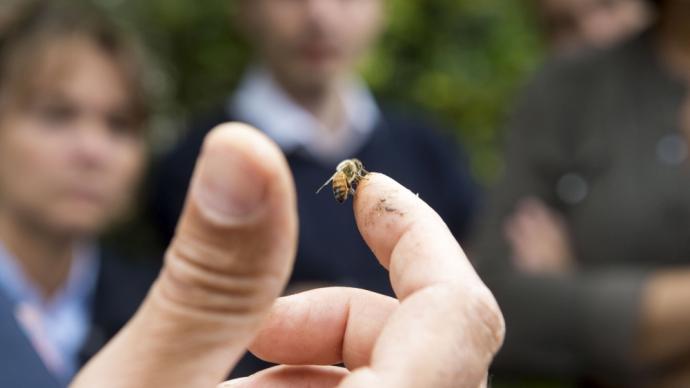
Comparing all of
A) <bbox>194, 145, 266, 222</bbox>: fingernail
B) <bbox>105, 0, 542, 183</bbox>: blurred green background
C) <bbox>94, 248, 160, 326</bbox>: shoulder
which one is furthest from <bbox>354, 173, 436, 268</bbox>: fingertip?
<bbox>105, 0, 542, 183</bbox>: blurred green background

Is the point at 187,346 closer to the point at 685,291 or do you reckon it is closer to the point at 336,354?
the point at 336,354

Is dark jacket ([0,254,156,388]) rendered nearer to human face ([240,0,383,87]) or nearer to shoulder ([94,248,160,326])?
shoulder ([94,248,160,326])

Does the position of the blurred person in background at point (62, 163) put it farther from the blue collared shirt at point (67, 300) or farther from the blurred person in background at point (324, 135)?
the blurred person in background at point (324, 135)

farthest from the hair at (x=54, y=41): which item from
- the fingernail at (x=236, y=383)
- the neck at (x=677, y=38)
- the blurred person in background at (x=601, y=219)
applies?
the fingernail at (x=236, y=383)

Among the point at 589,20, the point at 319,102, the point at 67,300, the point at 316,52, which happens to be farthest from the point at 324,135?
the point at 589,20

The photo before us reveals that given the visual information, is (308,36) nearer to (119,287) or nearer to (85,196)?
(85,196)

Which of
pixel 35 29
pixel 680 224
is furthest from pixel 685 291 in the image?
pixel 35 29
